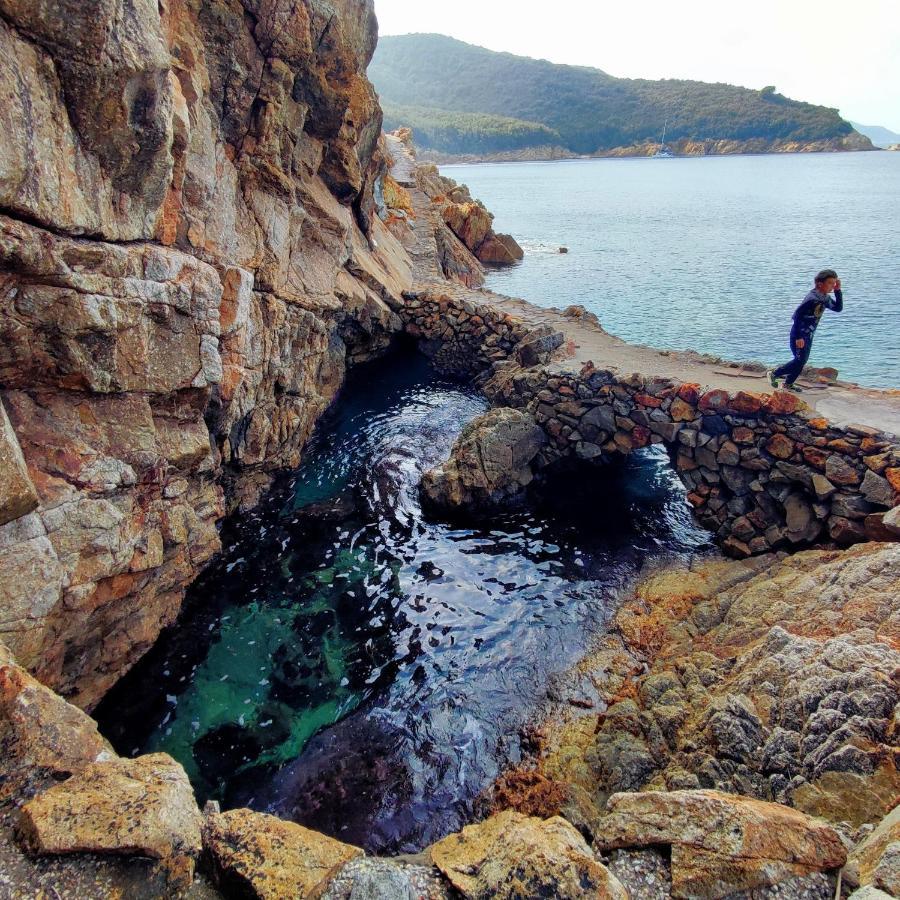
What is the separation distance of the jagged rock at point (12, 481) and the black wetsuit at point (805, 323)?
16181mm

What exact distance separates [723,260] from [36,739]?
5182cm

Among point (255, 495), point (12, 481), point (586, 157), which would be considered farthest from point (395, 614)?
point (586, 157)

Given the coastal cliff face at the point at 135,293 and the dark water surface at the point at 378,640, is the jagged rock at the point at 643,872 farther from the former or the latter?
the coastal cliff face at the point at 135,293

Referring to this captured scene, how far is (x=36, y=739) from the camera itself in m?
5.90

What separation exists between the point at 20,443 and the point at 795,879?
11131 millimetres

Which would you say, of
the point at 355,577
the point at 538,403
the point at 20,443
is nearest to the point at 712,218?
the point at 538,403

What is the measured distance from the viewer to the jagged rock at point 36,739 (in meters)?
5.63

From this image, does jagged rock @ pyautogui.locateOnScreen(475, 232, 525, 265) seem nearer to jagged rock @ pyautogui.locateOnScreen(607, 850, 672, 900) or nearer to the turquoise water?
the turquoise water

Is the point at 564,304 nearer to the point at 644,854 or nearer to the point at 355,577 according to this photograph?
the point at 355,577

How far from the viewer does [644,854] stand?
5887 mm

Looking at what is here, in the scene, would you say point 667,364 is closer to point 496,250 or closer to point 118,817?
point 118,817

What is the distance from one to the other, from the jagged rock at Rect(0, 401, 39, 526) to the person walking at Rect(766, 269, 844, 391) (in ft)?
52.0

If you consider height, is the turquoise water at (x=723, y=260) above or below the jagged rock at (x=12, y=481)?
above

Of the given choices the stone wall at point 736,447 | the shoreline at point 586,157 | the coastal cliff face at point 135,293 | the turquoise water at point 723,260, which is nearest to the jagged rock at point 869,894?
the stone wall at point 736,447
